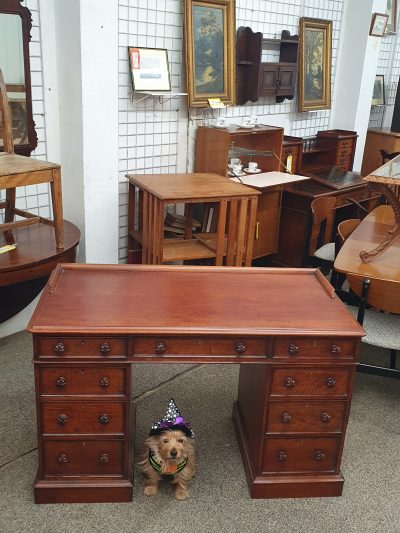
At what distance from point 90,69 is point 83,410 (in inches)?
84.0

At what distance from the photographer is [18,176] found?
260 centimetres

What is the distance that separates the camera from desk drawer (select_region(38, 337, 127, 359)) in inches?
75.2

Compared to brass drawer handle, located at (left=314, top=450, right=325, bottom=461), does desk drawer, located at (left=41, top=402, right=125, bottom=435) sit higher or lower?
higher

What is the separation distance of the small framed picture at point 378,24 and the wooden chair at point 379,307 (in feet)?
12.0

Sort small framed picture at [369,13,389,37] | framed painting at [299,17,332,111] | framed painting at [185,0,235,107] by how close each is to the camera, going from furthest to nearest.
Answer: small framed picture at [369,13,389,37] < framed painting at [299,17,332,111] < framed painting at [185,0,235,107]

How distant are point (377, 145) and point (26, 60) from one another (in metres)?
4.82

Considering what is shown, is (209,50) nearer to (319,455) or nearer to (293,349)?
(293,349)

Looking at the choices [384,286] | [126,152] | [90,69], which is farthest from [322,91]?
[384,286]

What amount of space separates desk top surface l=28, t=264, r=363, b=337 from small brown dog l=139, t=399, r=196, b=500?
470 millimetres

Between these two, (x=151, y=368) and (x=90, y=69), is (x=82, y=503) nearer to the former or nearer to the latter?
(x=151, y=368)

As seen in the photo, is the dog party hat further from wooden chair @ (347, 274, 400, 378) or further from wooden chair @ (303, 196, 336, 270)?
wooden chair @ (303, 196, 336, 270)

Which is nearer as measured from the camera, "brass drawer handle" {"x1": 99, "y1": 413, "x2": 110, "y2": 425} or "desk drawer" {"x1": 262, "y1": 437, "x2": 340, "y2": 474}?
A: "brass drawer handle" {"x1": 99, "y1": 413, "x2": 110, "y2": 425}

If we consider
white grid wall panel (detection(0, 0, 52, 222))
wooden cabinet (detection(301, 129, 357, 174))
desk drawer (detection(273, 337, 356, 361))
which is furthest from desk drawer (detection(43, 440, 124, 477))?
wooden cabinet (detection(301, 129, 357, 174))

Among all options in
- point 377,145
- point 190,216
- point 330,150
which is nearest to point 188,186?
point 190,216
